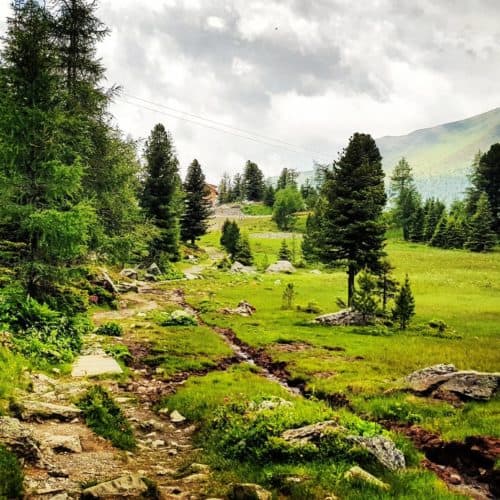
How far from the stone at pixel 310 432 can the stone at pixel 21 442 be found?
463 cm

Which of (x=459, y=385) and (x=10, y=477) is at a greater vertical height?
(x=10, y=477)

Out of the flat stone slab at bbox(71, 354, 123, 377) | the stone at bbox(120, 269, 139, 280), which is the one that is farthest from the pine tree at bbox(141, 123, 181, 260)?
the flat stone slab at bbox(71, 354, 123, 377)

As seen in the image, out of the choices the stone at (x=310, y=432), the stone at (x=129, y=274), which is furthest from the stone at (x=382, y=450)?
the stone at (x=129, y=274)

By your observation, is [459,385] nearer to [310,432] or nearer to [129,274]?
[310,432]

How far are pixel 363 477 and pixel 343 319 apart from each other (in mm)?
21858

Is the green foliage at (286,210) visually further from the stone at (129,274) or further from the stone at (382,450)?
the stone at (382,450)

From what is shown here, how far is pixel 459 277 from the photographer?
178ft

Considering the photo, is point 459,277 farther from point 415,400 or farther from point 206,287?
point 415,400

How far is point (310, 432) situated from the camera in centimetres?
852

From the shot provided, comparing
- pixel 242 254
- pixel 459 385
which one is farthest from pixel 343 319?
pixel 242 254

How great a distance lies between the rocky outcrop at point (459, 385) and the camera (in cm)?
1302

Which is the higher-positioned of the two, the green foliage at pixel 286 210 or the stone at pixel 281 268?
the green foliage at pixel 286 210

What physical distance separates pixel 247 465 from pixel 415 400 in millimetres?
7406

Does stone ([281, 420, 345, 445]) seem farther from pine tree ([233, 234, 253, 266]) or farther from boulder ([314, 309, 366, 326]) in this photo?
pine tree ([233, 234, 253, 266])
